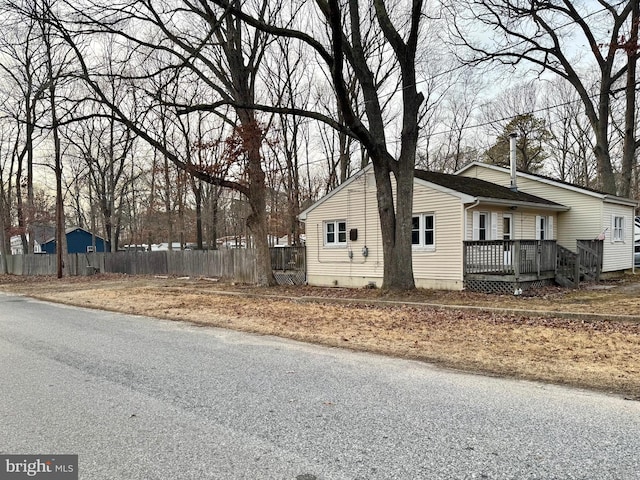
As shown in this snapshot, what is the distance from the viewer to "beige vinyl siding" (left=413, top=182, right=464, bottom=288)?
15.9m

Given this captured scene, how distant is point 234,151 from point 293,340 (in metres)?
10.5

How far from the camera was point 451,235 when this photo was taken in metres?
16.0

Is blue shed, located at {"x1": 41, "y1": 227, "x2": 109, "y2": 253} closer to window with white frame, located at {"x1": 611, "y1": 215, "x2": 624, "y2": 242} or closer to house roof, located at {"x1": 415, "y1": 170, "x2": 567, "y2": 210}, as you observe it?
house roof, located at {"x1": 415, "y1": 170, "x2": 567, "y2": 210}

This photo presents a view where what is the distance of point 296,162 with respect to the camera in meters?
34.9

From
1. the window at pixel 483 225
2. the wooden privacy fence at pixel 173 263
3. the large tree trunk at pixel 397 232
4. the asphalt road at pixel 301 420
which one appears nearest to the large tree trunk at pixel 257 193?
the wooden privacy fence at pixel 173 263

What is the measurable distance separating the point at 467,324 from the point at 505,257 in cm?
697

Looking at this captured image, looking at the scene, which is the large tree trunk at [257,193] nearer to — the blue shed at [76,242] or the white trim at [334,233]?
the white trim at [334,233]

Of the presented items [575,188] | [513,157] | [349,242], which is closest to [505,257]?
[349,242]

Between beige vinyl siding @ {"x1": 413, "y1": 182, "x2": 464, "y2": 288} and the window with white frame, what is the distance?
9.38m

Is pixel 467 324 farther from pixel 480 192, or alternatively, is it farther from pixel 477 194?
pixel 480 192

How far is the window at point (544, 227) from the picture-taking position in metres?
19.4

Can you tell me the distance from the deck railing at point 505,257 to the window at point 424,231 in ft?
4.90

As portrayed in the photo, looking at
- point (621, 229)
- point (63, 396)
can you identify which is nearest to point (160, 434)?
point (63, 396)

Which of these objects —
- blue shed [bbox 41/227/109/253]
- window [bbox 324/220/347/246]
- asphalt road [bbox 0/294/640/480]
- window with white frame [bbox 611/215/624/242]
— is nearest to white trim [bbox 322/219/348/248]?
window [bbox 324/220/347/246]
